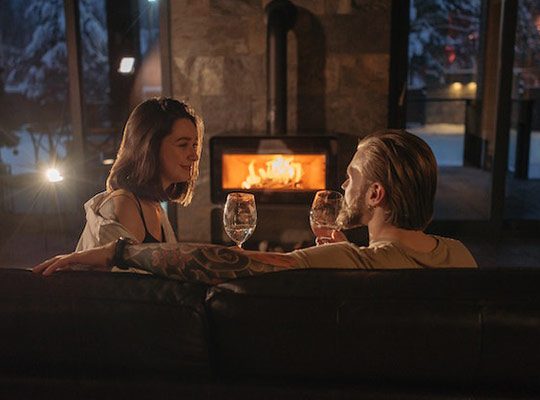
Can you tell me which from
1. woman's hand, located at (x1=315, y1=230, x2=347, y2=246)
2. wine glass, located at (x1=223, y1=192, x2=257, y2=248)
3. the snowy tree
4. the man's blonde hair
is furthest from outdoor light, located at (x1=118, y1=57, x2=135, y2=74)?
the man's blonde hair

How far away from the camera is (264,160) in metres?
4.23

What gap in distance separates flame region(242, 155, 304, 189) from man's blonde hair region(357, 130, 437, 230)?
283cm

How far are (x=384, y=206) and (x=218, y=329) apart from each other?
0.49 meters

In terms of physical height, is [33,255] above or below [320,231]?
below

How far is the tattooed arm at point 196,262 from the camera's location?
3.67 ft

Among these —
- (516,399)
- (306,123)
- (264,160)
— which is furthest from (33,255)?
(516,399)

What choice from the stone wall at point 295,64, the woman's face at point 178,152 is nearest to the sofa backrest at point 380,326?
the woman's face at point 178,152

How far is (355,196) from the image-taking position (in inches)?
56.2

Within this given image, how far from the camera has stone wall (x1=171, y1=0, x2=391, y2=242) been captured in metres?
4.34

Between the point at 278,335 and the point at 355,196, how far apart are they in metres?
0.47

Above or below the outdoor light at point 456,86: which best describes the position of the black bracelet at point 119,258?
below

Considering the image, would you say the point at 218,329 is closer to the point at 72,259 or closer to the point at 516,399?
the point at 72,259

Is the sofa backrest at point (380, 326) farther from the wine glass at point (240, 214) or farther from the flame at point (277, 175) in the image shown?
the flame at point (277, 175)

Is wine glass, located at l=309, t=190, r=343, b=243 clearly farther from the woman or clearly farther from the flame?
the flame
